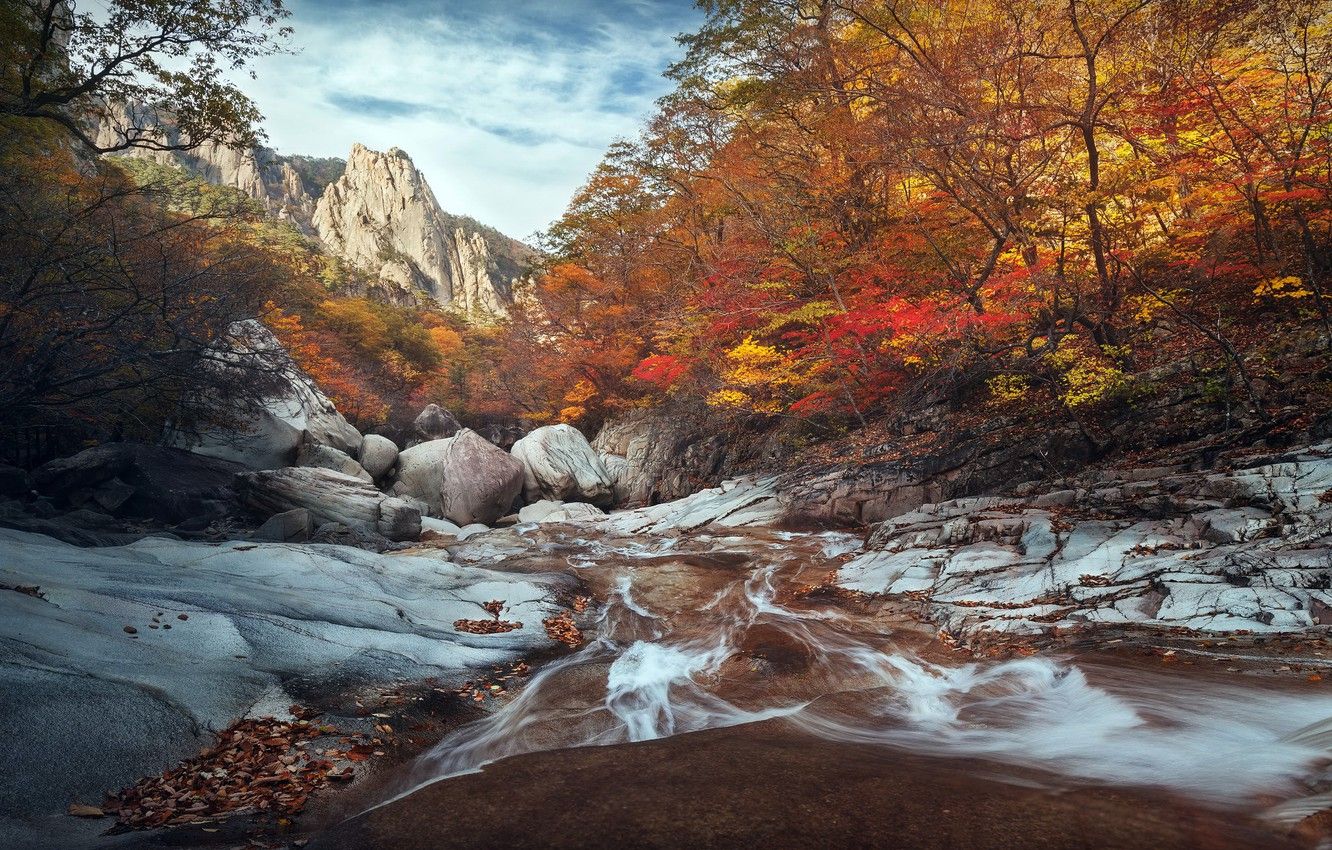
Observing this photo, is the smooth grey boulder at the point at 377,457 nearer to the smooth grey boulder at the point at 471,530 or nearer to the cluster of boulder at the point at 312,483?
the cluster of boulder at the point at 312,483

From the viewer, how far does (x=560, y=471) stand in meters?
20.9

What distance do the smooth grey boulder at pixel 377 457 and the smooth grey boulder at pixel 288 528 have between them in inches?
295

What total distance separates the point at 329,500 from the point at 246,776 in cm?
Answer: 1126

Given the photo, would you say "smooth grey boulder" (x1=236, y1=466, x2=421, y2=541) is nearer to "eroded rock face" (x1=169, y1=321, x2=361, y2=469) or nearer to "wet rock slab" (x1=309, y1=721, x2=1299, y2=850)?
"eroded rock face" (x1=169, y1=321, x2=361, y2=469)

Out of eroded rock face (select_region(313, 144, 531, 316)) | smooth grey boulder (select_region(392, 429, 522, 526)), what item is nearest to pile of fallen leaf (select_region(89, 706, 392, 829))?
smooth grey boulder (select_region(392, 429, 522, 526))

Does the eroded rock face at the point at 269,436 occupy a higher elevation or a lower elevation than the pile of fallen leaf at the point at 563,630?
higher

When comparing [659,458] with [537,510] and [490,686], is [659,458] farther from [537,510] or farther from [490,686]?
[490,686]

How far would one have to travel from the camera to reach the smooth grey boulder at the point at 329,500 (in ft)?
43.8

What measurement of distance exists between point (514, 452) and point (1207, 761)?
2024 centimetres

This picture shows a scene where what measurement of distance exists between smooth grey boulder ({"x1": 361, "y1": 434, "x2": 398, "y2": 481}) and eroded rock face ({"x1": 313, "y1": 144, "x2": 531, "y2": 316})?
66010 mm

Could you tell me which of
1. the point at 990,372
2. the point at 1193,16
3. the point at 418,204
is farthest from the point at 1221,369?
the point at 418,204

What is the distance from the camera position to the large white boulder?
68.3 ft

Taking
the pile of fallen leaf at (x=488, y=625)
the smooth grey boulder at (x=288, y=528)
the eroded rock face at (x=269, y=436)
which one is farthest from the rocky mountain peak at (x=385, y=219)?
the pile of fallen leaf at (x=488, y=625)

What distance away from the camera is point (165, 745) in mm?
3705
